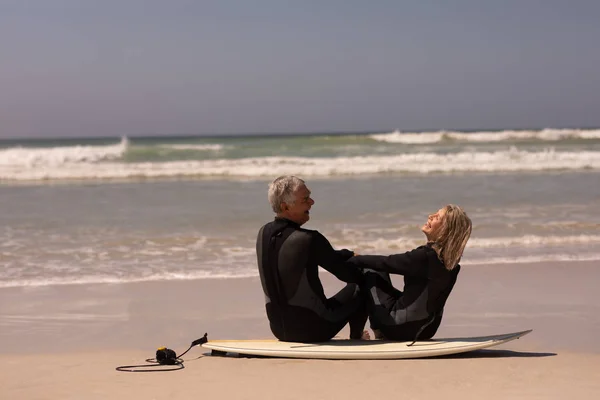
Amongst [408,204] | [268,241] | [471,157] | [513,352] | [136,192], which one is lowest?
[513,352]

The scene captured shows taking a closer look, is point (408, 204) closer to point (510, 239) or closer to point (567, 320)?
point (510, 239)

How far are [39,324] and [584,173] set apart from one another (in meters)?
16.6

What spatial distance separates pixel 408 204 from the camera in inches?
474

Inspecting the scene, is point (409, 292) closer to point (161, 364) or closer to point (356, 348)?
point (356, 348)

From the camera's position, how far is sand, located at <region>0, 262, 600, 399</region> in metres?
3.66

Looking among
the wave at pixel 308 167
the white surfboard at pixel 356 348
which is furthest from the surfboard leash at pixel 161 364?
the wave at pixel 308 167

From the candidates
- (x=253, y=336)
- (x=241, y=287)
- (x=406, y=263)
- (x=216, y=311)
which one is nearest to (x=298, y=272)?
(x=406, y=263)

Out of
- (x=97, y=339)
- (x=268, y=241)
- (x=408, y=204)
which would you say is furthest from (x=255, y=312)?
(x=408, y=204)

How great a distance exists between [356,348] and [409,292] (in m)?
0.41

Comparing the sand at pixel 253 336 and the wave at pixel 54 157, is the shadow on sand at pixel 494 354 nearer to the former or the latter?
the sand at pixel 253 336

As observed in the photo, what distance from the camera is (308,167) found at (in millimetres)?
22578

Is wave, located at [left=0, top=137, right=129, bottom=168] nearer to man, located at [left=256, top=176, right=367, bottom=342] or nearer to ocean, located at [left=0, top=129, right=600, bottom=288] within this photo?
ocean, located at [left=0, top=129, right=600, bottom=288]

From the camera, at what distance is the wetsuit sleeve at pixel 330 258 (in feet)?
13.5

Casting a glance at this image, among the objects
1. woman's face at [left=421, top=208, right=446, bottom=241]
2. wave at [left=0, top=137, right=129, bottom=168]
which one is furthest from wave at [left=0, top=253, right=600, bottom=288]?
wave at [left=0, top=137, right=129, bottom=168]
